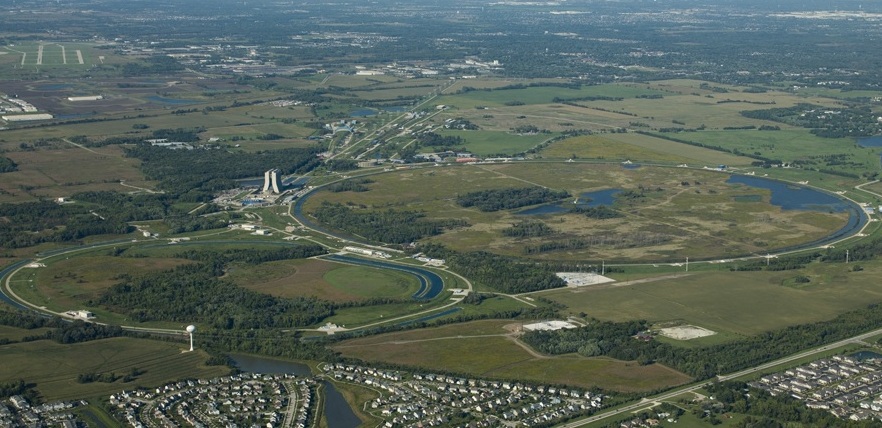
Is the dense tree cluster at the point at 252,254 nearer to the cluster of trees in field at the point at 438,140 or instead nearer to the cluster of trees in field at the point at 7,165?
the cluster of trees in field at the point at 7,165

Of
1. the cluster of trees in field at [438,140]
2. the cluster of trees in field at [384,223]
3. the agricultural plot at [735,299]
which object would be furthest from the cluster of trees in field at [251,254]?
the cluster of trees in field at [438,140]

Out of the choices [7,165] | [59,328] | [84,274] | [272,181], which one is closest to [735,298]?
[59,328]

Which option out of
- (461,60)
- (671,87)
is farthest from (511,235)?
(461,60)

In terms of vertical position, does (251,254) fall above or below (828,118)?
above

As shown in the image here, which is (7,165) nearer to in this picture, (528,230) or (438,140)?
(438,140)

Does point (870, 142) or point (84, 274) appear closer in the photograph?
point (84, 274)

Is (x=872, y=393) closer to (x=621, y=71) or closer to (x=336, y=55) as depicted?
(x=621, y=71)

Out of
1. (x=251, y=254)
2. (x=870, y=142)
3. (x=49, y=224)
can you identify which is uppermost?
(x=251, y=254)

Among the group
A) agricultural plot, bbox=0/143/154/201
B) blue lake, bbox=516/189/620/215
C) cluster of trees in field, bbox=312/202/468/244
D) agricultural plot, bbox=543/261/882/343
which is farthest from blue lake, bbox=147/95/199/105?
agricultural plot, bbox=543/261/882/343
